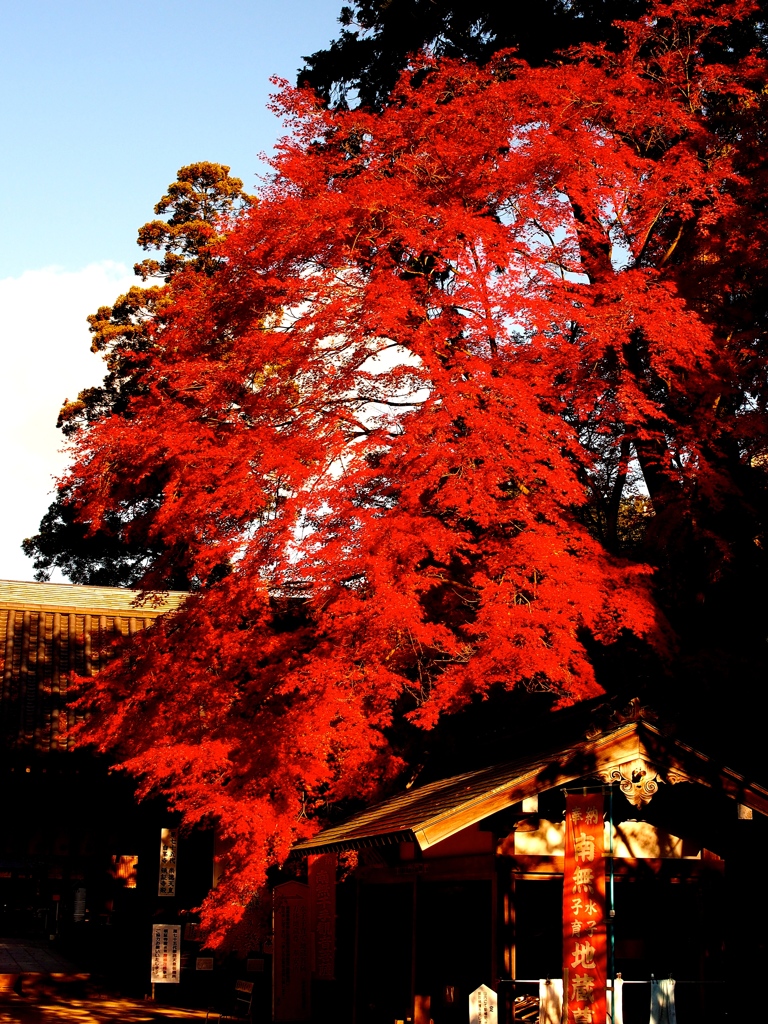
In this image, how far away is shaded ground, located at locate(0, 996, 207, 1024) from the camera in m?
15.1

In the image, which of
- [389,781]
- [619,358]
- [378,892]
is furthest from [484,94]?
[378,892]

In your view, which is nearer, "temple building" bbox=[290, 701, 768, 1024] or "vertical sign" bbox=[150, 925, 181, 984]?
"temple building" bbox=[290, 701, 768, 1024]

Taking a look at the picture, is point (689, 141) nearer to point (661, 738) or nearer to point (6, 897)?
point (661, 738)

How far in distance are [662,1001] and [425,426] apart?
6.28 metres

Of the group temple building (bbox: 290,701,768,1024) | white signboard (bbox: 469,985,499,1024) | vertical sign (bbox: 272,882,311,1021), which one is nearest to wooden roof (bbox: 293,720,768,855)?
temple building (bbox: 290,701,768,1024)

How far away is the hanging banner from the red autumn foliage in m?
2.60

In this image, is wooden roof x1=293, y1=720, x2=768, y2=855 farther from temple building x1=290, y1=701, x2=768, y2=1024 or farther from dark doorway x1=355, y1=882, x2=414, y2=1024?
dark doorway x1=355, y1=882, x2=414, y2=1024

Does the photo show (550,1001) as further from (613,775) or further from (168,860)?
(168,860)

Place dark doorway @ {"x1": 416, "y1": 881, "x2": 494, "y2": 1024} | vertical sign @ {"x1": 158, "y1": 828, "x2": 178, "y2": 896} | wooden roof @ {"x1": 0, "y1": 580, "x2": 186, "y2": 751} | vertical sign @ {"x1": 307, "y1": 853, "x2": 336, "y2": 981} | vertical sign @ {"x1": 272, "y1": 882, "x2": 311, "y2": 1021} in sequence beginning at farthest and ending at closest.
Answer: wooden roof @ {"x1": 0, "y1": 580, "x2": 186, "y2": 751}
vertical sign @ {"x1": 158, "y1": 828, "x2": 178, "y2": 896}
vertical sign @ {"x1": 272, "y1": 882, "x2": 311, "y2": 1021}
vertical sign @ {"x1": 307, "y1": 853, "x2": 336, "y2": 981}
dark doorway @ {"x1": 416, "y1": 881, "x2": 494, "y2": 1024}

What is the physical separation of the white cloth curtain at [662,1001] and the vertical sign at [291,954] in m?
6.34

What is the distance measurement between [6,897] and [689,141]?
1336 inches

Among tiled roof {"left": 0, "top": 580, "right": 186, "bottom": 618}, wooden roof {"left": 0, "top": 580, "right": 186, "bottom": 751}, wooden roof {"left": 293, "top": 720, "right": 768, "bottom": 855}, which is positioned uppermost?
tiled roof {"left": 0, "top": 580, "right": 186, "bottom": 618}

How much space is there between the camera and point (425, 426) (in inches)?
487

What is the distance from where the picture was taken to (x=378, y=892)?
13406 mm
